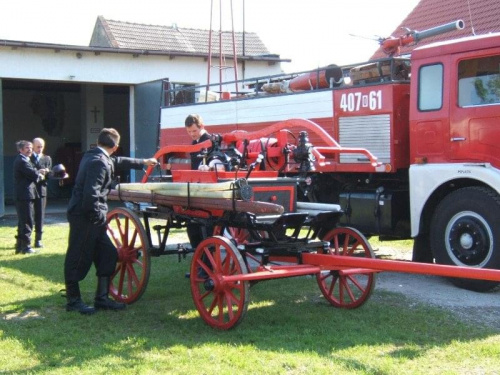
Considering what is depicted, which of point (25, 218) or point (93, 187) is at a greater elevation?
point (93, 187)

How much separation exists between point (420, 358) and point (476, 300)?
8.10ft

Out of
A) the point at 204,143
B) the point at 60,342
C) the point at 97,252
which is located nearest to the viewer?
the point at 60,342

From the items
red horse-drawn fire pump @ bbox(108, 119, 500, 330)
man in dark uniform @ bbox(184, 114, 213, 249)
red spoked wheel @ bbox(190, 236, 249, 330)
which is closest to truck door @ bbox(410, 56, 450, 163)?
red horse-drawn fire pump @ bbox(108, 119, 500, 330)

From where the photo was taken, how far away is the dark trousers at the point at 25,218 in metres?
11.3

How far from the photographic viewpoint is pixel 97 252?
723 centimetres

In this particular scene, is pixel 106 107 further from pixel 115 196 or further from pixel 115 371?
pixel 115 371

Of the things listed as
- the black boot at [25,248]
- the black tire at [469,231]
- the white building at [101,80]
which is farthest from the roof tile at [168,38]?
the black tire at [469,231]

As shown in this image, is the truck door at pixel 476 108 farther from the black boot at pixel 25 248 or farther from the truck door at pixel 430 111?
the black boot at pixel 25 248

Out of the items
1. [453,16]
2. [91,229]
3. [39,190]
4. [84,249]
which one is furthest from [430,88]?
[453,16]

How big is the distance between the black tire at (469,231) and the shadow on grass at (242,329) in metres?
0.97

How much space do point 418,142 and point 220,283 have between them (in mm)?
3653

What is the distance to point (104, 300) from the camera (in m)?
7.21

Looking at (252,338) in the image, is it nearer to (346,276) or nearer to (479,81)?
(346,276)

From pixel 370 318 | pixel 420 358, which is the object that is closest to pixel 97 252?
pixel 370 318
